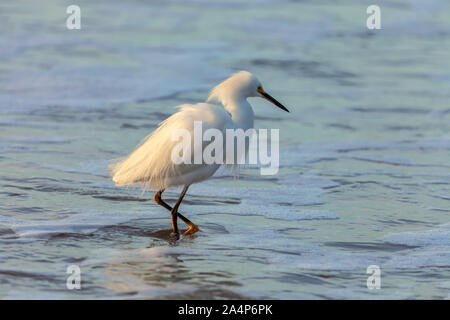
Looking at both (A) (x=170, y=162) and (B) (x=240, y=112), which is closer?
(A) (x=170, y=162)

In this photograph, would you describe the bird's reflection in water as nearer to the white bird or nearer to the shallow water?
the shallow water

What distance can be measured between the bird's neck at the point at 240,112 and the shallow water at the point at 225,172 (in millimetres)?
740

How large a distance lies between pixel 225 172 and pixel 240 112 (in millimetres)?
1390

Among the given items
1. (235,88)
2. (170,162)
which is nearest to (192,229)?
(170,162)

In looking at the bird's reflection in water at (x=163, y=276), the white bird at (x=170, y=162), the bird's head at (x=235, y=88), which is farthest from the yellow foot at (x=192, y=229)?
the bird's head at (x=235, y=88)

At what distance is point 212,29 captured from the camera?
15.8 metres

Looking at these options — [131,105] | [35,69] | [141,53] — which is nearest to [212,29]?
[141,53]

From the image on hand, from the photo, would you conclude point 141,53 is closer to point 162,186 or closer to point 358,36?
point 358,36

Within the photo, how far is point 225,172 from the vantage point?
7430 millimetres

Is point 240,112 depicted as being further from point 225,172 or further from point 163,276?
point 163,276

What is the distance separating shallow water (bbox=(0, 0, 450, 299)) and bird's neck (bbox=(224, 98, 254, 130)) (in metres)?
0.74

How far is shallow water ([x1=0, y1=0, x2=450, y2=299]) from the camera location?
4938 mm

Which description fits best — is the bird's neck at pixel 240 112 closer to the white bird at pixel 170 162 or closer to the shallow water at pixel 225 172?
the white bird at pixel 170 162

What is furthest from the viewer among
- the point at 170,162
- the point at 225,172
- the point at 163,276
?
the point at 225,172
